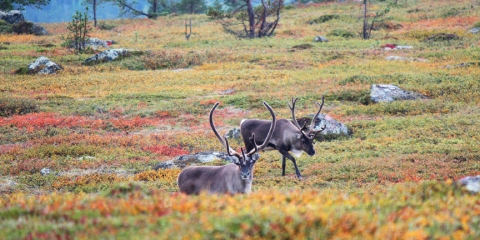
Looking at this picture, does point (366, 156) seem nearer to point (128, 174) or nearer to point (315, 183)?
point (315, 183)

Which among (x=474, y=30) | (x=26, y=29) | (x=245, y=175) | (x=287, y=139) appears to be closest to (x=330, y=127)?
(x=287, y=139)

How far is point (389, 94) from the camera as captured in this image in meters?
28.1

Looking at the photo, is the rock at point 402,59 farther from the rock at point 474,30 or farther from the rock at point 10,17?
the rock at point 10,17

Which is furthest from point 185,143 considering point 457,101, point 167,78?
point 167,78

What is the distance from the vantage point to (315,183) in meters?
16.2

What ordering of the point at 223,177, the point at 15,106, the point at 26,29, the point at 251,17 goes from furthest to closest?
the point at 26,29
the point at 251,17
the point at 15,106
the point at 223,177

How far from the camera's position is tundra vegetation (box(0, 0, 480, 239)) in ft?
23.9

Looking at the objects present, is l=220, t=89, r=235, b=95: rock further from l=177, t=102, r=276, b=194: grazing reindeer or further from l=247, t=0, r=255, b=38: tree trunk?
l=247, t=0, r=255, b=38: tree trunk

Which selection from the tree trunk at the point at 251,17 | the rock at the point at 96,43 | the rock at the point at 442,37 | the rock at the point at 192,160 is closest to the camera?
the rock at the point at 192,160

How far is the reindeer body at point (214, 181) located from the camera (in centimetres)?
1243

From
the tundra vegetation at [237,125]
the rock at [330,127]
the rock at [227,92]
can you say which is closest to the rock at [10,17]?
the tundra vegetation at [237,125]

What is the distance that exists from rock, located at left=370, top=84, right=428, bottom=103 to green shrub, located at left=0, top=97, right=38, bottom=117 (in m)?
16.9

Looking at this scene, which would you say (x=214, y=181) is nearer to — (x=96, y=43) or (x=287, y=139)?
(x=287, y=139)

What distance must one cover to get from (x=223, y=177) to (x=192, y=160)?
21.0ft
